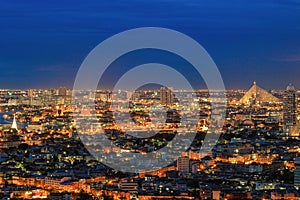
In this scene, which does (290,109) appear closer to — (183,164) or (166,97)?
(166,97)

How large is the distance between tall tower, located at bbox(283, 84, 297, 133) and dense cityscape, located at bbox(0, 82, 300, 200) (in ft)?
0.11

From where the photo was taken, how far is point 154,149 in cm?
1261

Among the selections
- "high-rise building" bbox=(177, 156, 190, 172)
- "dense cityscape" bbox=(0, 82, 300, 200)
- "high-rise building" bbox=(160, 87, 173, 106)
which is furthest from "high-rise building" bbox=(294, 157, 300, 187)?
"high-rise building" bbox=(160, 87, 173, 106)

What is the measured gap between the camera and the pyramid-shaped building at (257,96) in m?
29.1

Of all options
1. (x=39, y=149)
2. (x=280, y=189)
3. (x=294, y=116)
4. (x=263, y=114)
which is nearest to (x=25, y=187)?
(x=280, y=189)

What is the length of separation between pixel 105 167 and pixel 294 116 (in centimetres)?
1182

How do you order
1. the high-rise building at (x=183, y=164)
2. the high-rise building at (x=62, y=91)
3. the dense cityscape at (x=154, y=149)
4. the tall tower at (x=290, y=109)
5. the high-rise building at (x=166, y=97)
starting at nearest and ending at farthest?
the dense cityscape at (x=154, y=149), the high-rise building at (x=183, y=164), the tall tower at (x=290, y=109), the high-rise building at (x=166, y=97), the high-rise building at (x=62, y=91)

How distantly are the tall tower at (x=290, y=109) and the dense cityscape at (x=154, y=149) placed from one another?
33mm

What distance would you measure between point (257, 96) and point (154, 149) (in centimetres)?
1792

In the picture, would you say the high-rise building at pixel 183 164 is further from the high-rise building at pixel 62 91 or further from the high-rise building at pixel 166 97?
the high-rise building at pixel 62 91

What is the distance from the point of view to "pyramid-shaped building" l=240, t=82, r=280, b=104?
29.1 metres

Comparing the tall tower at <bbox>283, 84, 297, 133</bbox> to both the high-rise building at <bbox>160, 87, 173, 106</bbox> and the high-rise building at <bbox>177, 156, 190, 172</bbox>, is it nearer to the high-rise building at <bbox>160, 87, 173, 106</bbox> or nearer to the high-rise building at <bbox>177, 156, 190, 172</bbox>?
the high-rise building at <bbox>160, 87, 173, 106</bbox>

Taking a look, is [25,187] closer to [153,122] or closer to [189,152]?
[189,152]

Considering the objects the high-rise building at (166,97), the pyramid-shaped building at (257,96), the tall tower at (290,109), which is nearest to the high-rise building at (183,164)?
the tall tower at (290,109)
